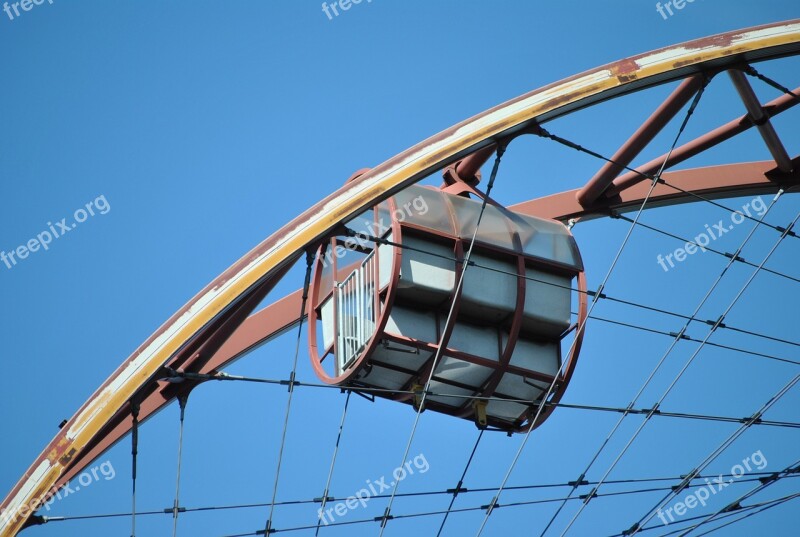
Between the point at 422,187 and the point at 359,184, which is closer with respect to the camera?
the point at 359,184

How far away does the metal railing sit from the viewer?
24.9m

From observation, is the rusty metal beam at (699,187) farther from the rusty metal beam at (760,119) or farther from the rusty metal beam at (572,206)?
the rusty metal beam at (760,119)

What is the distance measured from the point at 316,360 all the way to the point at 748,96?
867cm

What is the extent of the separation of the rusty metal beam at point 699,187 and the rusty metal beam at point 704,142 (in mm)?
362

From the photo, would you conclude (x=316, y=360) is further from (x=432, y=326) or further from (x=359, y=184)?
(x=359, y=184)

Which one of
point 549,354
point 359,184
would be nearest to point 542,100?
point 359,184

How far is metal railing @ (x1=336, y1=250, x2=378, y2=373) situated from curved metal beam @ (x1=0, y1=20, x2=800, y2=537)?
3.54 metres

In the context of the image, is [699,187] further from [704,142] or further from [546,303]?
Answer: [546,303]

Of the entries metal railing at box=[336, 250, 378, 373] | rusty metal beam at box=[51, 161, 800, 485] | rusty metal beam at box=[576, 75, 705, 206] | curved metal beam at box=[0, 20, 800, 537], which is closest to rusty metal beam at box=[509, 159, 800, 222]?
rusty metal beam at box=[51, 161, 800, 485]

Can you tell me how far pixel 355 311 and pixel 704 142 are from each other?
22.4ft

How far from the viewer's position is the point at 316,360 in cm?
2547

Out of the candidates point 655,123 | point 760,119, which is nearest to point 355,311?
point 655,123

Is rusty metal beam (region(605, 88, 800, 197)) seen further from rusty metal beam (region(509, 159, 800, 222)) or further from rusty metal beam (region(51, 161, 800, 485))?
rusty metal beam (region(51, 161, 800, 485))

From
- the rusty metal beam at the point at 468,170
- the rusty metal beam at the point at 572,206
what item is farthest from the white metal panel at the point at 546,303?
the rusty metal beam at the point at 468,170
